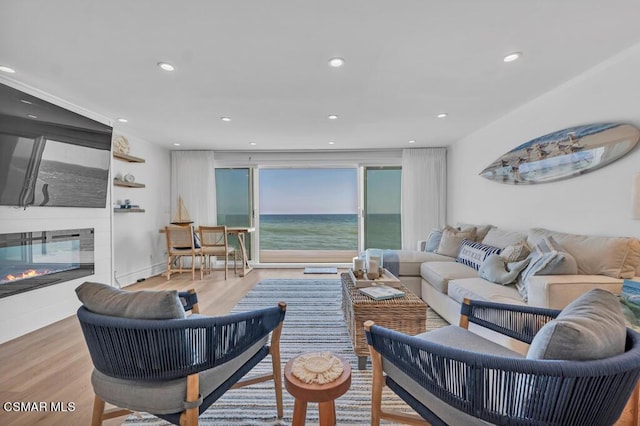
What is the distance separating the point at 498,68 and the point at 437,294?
2114 mm

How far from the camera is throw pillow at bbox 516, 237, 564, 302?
6.55 feet

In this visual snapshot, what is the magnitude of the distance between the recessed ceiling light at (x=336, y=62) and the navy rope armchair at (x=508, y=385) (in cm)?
192

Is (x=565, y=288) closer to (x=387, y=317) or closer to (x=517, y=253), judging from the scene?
(x=517, y=253)

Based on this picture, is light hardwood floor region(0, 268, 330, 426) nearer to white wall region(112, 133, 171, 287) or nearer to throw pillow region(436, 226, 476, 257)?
white wall region(112, 133, 171, 287)

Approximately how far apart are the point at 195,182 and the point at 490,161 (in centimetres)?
494

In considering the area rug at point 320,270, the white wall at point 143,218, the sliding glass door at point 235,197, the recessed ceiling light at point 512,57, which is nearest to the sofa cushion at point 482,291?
the recessed ceiling light at point 512,57

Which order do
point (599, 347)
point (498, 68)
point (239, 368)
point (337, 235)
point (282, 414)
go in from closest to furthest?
point (599, 347)
point (239, 368)
point (282, 414)
point (498, 68)
point (337, 235)

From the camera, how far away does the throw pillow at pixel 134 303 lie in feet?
3.56

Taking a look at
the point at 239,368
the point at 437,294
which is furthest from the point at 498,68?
the point at 239,368

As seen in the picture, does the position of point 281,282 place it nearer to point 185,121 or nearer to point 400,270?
point 400,270

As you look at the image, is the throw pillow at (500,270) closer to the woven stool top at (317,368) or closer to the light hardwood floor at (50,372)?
the woven stool top at (317,368)

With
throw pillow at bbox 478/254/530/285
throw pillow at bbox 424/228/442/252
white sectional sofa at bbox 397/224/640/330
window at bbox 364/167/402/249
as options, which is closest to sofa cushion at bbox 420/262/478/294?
white sectional sofa at bbox 397/224/640/330

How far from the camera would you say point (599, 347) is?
0.79 meters

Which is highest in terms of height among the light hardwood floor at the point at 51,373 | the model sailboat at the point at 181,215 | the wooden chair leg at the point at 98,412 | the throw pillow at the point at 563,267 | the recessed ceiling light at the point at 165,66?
the recessed ceiling light at the point at 165,66
